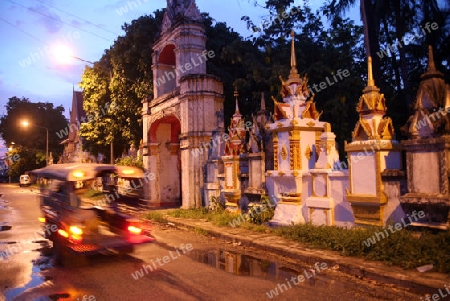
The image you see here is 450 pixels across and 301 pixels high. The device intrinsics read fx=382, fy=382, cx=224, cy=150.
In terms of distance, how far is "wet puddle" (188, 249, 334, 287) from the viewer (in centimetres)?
670

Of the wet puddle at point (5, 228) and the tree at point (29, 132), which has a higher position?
the tree at point (29, 132)

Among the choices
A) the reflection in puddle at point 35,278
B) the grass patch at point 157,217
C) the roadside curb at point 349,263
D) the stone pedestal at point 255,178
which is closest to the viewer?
the roadside curb at point 349,263

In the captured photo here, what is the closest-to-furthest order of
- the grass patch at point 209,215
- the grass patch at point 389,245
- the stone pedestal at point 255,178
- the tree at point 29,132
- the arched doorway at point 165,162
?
the grass patch at point 389,245, the stone pedestal at point 255,178, the grass patch at point 209,215, the arched doorway at point 165,162, the tree at point 29,132

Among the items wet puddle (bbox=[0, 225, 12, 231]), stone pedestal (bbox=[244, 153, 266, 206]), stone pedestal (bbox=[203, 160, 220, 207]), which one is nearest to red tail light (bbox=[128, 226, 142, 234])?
stone pedestal (bbox=[244, 153, 266, 206])

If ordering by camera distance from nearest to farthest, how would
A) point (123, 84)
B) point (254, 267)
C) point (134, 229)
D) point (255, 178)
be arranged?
point (254, 267)
point (134, 229)
point (255, 178)
point (123, 84)

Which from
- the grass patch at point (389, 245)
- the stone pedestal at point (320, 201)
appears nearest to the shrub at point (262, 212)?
the stone pedestal at point (320, 201)

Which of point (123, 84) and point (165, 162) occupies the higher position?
point (123, 84)

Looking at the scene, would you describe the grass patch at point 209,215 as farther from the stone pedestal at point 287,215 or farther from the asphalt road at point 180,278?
the asphalt road at point 180,278

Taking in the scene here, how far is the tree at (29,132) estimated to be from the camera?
54.0 metres

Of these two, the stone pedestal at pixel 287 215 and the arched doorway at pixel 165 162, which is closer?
the stone pedestal at pixel 287 215

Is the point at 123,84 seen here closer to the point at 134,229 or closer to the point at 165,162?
the point at 165,162

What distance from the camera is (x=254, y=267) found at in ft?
24.6

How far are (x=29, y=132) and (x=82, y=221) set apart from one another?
53333mm

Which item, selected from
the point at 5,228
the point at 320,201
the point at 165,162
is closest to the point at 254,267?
the point at 320,201
